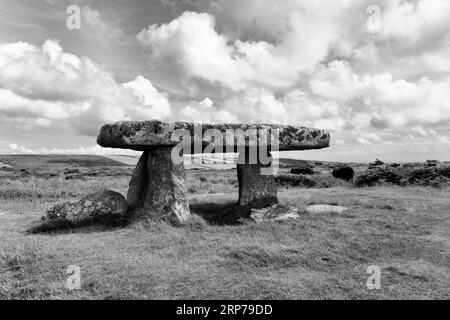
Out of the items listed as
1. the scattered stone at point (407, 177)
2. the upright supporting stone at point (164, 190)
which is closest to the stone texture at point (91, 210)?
the upright supporting stone at point (164, 190)

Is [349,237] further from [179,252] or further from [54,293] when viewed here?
[54,293]

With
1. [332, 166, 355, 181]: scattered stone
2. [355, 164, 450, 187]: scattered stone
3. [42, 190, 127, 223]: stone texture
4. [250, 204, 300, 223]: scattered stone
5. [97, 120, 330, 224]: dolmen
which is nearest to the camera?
[97, 120, 330, 224]: dolmen

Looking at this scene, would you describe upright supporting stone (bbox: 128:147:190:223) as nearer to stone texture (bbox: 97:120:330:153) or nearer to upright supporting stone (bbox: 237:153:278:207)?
stone texture (bbox: 97:120:330:153)

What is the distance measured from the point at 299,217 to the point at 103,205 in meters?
5.58

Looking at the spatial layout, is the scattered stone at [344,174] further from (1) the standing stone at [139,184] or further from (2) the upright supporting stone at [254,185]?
(1) the standing stone at [139,184]

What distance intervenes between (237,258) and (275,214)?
412 cm

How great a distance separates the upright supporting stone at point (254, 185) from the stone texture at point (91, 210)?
3838mm

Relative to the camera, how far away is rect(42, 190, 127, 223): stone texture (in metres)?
10.7

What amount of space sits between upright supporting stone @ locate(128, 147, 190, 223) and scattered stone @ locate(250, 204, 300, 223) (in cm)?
199

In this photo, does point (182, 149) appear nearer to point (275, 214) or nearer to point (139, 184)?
point (139, 184)

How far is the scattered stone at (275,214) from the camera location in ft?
35.7

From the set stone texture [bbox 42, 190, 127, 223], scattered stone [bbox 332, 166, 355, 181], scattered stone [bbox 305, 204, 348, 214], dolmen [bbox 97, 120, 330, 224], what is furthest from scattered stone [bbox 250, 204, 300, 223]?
scattered stone [bbox 332, 166, 355, 181]

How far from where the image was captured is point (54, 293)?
567cm
